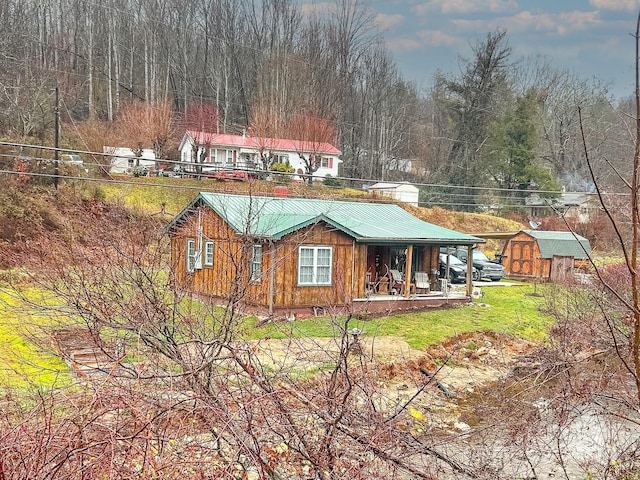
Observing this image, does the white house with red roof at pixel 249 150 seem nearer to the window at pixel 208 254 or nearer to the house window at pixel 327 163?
Result: the house window at pixel 327 163

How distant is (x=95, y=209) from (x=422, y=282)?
1237cm

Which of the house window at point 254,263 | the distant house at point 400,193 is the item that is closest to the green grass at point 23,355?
the house window at point 254,263

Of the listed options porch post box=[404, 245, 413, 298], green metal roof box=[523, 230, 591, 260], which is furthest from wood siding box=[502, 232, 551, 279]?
porch post box=[404, 245, 413, 298]

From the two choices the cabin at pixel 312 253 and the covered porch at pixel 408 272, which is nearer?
the cabin at pixel 312 253

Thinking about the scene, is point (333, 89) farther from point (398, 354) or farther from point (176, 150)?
point (398, 354)

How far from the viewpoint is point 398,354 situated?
13.8 meters

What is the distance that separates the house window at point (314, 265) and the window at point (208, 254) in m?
3.37

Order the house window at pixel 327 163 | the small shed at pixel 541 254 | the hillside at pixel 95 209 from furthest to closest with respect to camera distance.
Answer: the house window at pixel 327 163
the small shed at pixel 541 254
the hillside at pixel 95 209

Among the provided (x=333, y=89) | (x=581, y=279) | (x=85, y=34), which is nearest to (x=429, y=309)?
(x=581, y=279)

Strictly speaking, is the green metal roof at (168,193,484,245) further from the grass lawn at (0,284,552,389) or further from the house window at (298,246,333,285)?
the grass lawn at (0,284,552,389)

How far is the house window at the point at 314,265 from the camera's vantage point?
56.8ft

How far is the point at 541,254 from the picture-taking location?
28.6m

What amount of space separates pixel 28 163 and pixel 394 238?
19196 mm

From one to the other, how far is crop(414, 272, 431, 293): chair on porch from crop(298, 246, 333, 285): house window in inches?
168
